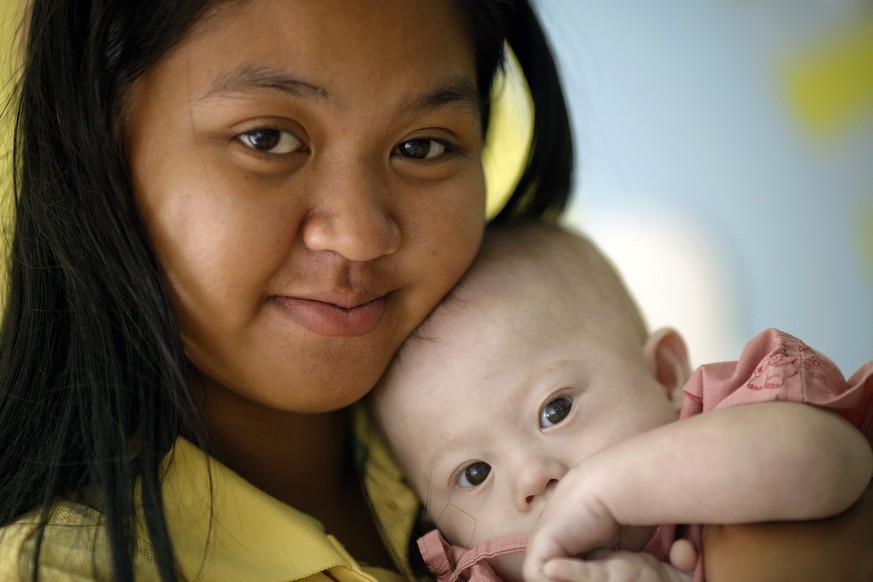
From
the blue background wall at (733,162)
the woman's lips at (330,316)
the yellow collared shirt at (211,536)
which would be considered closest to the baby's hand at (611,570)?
the yellow collared shirt at (211,536)

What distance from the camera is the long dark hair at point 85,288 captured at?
1.00m

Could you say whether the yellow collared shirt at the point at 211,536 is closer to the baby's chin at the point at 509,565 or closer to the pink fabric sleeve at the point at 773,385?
the baby's chin at the point at 509,565

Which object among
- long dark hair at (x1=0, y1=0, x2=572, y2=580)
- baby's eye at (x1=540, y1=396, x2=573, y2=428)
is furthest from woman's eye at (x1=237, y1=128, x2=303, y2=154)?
baby's eye at (x1=540, y1=396, x2=573, y2=428)

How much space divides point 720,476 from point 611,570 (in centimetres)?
14

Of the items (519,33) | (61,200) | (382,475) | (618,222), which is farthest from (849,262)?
(61,200)

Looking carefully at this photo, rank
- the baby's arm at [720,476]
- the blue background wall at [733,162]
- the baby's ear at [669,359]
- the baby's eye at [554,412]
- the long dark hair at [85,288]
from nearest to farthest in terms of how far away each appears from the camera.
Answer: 1. the baby's arm at [720,476]
2. the long dark hair at [85,288]
3. the baby's eye at [554,412]
4. the baby's ear at [669,359]
5. the blue background wall at [733,162]

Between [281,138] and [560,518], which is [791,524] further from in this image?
[281,138]

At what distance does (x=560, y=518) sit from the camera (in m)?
0.93

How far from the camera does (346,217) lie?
1.04 m

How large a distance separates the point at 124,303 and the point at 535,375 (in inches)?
18.3

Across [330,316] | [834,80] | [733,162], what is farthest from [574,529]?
[834,80]

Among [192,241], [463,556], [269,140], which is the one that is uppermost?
[269,140]

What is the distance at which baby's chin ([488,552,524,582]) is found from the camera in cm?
106

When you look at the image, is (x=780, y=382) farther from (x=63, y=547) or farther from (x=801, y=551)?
(x=63, y=547)
